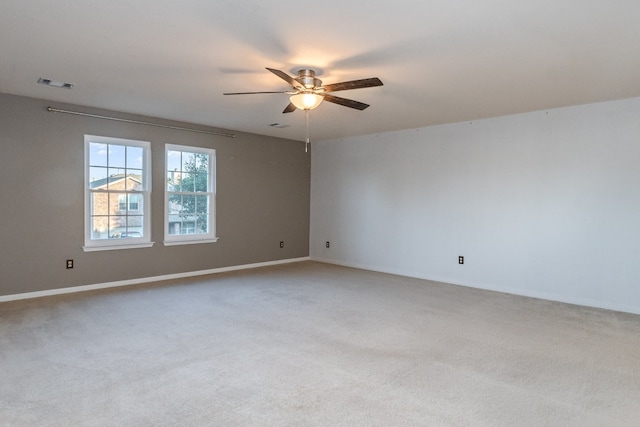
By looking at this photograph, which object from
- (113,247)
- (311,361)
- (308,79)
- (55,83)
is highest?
(55,83)

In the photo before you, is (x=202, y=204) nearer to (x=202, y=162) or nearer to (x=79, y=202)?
(x=202, y=162)

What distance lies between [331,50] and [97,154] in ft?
12.2

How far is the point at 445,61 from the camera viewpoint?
3.29m

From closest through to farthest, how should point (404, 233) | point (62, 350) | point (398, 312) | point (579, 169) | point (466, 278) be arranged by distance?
point (62, 350) < point (398, 312) < point (579, 169) < point (466, 278) < point (404, 233)

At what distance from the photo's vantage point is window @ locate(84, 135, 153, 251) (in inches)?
202

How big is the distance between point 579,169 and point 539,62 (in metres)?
2.06

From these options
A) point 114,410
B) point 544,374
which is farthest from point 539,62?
point 114,410

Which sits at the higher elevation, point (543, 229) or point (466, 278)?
point (543, 229)

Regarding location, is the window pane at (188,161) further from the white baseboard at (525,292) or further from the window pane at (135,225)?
the white baseboard at (525,292)

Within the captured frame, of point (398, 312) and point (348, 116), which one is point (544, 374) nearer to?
point (398, 312)

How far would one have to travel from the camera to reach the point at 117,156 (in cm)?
536

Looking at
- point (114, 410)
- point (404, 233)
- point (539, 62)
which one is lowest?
point (114, 410)

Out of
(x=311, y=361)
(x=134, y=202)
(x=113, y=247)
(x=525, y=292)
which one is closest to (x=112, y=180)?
(x=134, y=202)

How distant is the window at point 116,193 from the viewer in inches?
202
